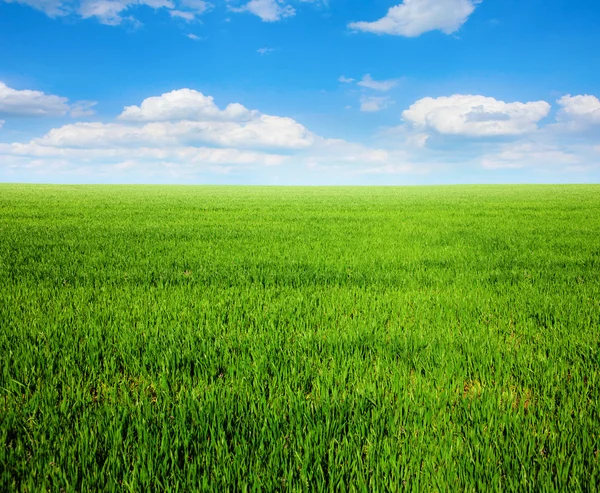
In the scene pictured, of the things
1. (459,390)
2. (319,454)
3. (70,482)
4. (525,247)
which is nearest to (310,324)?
(459,390)

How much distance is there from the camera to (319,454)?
223 centimetres

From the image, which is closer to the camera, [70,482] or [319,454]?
[70,482]

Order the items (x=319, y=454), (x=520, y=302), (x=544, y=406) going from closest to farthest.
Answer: (x=319, y=454) < (x=544, y=406) < (x=520, y=302)

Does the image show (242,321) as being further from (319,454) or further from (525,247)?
(525,247)

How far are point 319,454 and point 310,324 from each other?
2.20m

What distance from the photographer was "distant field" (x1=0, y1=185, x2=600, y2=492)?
214 centimetres

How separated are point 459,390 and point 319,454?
140 cm

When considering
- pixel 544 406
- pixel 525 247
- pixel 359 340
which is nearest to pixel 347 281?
pixel 359 340

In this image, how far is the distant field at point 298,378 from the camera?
2.14 metres

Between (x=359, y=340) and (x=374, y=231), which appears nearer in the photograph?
(x=359, y=340)

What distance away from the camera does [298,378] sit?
3107 mm

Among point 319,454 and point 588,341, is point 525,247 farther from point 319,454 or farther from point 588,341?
point 319,454

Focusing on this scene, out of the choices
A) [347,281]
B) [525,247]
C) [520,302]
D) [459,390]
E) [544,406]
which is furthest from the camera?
[525,247]

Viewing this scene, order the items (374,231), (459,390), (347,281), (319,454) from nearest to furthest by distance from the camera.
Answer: (319,454) → (459,390) → (347,281) → (374,231)
